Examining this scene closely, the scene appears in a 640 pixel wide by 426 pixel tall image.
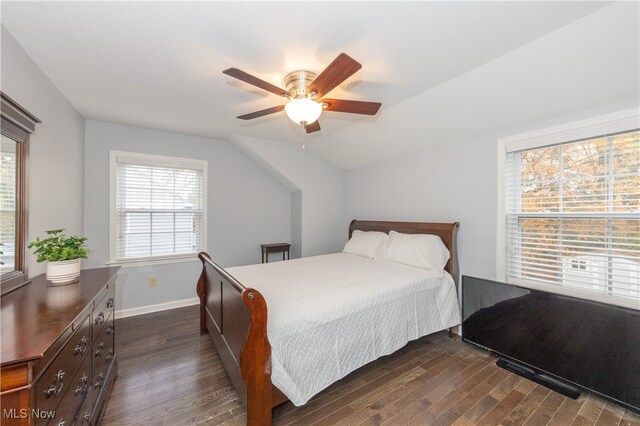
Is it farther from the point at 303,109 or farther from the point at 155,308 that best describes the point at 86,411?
the point at 155,308

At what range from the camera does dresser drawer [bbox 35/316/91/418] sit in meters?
0.95

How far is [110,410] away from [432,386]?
7.67 feet

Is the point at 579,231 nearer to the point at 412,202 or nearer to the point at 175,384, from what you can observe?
the point at 412,202

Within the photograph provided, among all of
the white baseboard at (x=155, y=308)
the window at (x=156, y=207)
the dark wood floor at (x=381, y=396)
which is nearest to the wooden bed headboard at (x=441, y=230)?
the dark wood floor at (x=381, y=396)

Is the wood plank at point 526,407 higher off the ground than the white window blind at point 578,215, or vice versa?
the white window blind at point 578,215

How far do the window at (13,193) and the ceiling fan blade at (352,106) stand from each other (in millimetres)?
1975

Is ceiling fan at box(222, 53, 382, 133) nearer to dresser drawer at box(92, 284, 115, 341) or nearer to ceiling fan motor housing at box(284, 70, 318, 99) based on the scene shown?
ceiling fan motor housing at box(284, 70, 318, 99)

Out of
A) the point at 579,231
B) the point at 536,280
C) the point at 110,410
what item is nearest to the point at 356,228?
the point at 536,280

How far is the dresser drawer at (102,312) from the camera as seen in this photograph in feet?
5.20

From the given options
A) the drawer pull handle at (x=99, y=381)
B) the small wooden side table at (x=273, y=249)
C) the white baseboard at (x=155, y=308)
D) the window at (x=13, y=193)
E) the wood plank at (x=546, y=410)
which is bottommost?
the wood plank at (x=546, y=410)

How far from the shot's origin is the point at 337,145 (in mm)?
4074

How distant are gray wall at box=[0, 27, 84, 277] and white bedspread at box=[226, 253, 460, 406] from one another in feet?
5.28

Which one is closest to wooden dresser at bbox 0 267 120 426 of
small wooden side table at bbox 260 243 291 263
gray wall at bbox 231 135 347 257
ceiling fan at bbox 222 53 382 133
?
ceiling fan at bbox 222 53 382 133

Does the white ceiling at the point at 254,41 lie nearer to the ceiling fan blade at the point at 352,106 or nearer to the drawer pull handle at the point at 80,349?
the ceiling fan blade at the point at 352,106
